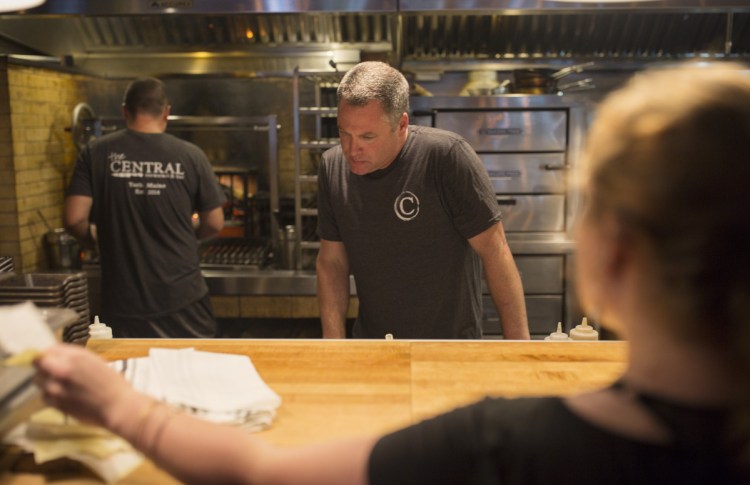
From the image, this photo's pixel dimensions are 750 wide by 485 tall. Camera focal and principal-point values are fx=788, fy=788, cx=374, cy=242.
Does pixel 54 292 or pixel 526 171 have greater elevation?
pixel 526 171

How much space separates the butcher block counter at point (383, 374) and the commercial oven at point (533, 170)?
2891mm

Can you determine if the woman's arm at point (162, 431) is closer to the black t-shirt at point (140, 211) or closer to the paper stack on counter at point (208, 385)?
the paper stack on counter at point (208, 385)

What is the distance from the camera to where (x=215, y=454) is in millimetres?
1125

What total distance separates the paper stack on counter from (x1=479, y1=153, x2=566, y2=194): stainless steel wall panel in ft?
10.9

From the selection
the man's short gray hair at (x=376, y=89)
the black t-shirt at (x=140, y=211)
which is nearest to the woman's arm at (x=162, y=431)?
the man's short gray hair at (x=376, y=89)

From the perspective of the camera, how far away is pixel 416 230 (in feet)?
9.30

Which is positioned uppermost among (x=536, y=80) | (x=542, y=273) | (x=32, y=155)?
(x=536, y=80)

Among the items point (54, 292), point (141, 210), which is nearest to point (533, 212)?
point (141, 210)

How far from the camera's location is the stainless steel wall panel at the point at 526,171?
16.2ft

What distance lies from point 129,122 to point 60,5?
3.52ft

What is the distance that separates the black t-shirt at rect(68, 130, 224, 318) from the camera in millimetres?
3957

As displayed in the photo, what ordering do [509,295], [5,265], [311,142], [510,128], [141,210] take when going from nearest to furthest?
1. [5,265]
2. [509,295]
3. [141,210]
4. [311,142]
5. [510,128]

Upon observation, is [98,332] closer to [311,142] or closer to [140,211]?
[140,211]

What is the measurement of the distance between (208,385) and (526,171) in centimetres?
363
